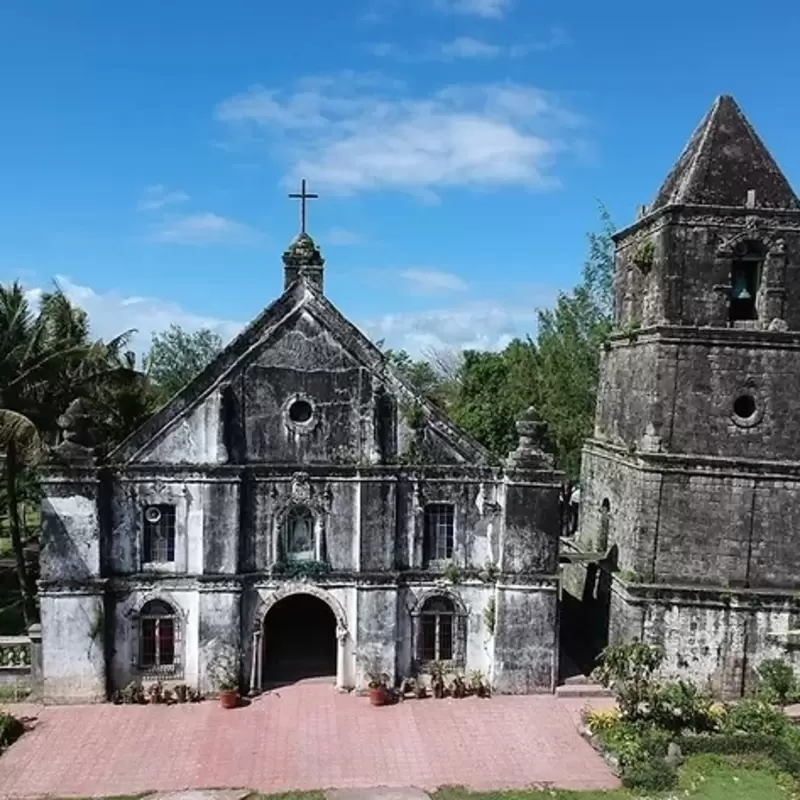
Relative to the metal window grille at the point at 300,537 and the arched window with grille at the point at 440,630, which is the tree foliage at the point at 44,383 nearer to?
the metal window grille at the point at 300,537

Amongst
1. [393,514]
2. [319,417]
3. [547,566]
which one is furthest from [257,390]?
[547,566]

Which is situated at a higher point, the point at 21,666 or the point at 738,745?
the point at 21,666

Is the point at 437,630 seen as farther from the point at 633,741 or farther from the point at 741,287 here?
the point at 741,287

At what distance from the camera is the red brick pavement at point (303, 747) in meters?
17.2

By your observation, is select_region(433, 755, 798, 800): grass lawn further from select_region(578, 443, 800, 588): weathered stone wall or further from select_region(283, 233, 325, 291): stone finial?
select_region(283, 233, 325, 291): stone finial

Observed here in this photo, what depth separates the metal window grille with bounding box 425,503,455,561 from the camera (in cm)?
2212

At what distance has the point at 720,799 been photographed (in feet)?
52.7

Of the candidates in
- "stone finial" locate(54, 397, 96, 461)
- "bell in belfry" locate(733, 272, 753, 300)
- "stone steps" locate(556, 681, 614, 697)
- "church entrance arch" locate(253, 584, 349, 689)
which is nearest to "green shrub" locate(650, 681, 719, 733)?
"stone steps" locate(556, 681, 614, 697)

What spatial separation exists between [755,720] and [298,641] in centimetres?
1279

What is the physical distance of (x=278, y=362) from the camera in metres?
21.4

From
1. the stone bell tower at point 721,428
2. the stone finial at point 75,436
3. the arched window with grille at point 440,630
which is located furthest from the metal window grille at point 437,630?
the stone finial at point 75,436

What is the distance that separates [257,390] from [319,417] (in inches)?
67.6

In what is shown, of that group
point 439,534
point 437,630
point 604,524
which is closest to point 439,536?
point 439,534

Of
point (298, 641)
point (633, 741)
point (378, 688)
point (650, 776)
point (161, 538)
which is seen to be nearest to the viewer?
point (650, 776)
